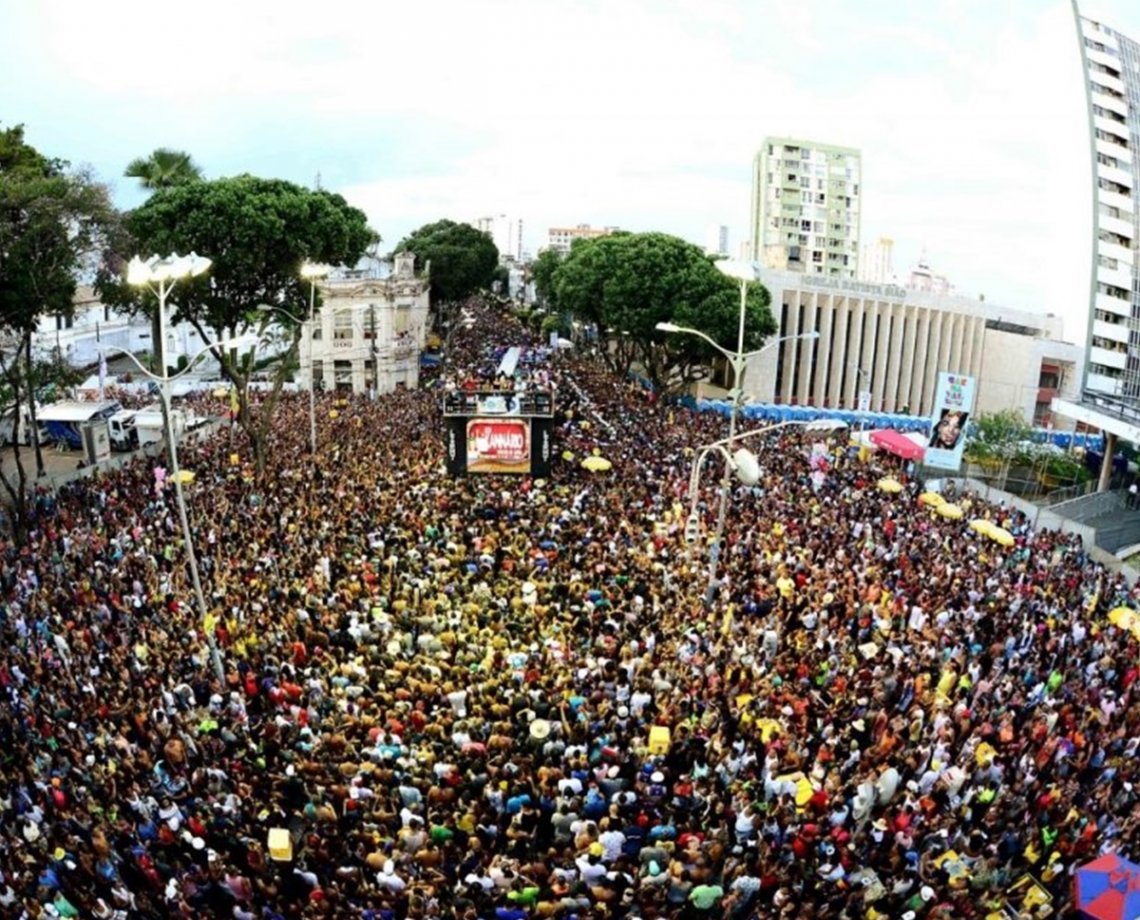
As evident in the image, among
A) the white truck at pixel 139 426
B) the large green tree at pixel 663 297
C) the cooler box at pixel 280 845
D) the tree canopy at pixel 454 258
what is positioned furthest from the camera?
the tree canopy at pixel 454 258

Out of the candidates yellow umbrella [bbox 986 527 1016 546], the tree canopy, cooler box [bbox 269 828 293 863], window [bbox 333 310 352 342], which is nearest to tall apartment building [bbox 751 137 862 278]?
the tree canopy

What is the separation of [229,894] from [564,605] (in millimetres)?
7789

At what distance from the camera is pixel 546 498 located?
73.7 ft

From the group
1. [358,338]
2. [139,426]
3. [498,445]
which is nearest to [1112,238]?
[498,445]

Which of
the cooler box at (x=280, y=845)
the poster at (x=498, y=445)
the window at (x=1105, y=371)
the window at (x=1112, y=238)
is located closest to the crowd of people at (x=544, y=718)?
the cooler box at (x=280, y=845)

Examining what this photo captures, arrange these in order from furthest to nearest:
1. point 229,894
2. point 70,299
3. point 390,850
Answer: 1. point 70,299
2. point 390,850
3. point 229,894

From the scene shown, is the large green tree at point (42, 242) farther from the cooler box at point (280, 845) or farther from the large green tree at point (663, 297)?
the large green tree at point (663, 297)

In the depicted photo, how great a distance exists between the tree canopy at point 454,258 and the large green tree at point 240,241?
3476cm

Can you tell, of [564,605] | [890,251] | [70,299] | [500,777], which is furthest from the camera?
[890,251]

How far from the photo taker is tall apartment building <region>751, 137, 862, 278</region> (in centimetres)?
8912

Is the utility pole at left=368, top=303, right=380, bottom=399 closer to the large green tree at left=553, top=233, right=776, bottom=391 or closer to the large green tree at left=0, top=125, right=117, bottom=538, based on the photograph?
the large green tree at left=553, top=233, right=776, bottom=391

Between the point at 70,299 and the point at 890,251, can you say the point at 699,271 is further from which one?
the point at 890,251

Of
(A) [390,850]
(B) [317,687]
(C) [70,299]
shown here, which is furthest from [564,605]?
(C) [70,299]

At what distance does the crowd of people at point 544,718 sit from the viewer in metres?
8.86
